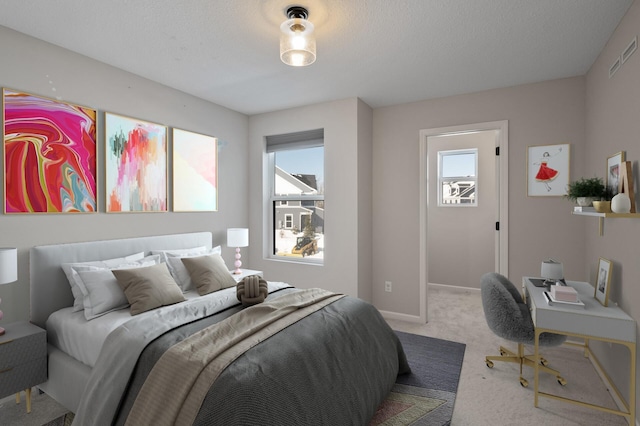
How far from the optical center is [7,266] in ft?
6.93

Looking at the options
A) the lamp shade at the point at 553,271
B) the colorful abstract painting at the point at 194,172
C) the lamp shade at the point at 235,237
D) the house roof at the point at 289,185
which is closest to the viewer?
the lamp shade at the point at 553,271

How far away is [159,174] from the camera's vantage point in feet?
11.3

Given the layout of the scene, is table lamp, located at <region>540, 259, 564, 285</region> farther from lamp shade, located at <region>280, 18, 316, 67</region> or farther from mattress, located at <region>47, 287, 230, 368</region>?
mattress, located at <region>47, 287, 230, 368</region>

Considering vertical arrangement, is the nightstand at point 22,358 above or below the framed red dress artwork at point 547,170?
below

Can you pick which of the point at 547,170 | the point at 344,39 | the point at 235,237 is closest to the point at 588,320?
the point at 547,170

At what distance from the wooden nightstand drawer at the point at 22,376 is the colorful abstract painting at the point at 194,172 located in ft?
5.87

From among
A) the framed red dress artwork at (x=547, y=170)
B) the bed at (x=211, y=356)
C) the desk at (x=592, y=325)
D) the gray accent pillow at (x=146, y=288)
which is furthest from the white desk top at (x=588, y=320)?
the gray accent pillow at (x=146, y=288)

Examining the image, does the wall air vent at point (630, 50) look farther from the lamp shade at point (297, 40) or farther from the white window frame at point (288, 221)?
the white window frame at point (288, 221)

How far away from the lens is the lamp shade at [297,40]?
2.11 meters

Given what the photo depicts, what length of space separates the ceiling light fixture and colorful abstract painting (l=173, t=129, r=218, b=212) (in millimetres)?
1952

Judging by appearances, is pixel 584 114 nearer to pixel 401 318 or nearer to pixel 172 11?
pixel 401 318

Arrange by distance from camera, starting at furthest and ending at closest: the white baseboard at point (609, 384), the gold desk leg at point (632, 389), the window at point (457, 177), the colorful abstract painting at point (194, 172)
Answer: the window at point (457, 177) < the colorful abstract painting at point (194, 172) < the white baseboard at point (609, 384) < the gold desk leg at point (632, 389)

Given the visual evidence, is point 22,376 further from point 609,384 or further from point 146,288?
point 609,384

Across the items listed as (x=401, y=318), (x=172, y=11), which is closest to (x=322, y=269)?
(x=401, y=318)
